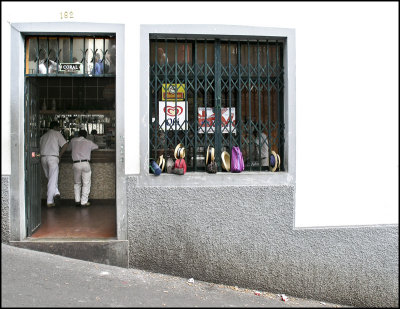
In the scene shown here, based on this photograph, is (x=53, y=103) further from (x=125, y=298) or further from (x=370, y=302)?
(x=370, y=302)

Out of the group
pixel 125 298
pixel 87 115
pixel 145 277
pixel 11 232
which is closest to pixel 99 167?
pixel 87 115

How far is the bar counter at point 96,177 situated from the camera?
880 cm

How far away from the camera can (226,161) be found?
5590mm

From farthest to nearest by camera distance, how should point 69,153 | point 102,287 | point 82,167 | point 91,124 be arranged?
point 91,124, point 69,153, point 82,167, point 102,287

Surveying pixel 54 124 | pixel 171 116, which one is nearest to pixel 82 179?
pixel 54 124

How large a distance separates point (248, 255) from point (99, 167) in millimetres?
4633

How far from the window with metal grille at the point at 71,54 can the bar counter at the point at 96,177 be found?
365cm

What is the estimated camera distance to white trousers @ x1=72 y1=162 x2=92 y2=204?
8.35 m

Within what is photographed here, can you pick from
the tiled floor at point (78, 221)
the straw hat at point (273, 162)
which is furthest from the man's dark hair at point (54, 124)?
the straw hat at point (273, 162)

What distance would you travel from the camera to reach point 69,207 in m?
8.22

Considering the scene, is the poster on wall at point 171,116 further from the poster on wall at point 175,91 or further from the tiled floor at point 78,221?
the tiled floor at point 78,221

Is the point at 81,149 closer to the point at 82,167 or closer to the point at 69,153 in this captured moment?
the point at 82,167

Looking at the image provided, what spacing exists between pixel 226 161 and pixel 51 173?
423 centimetres

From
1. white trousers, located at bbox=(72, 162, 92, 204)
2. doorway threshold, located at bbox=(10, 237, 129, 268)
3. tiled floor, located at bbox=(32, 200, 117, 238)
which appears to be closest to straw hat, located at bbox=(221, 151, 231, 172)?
doorway threshold, located at bbox=(10, 237, 129, 268)
